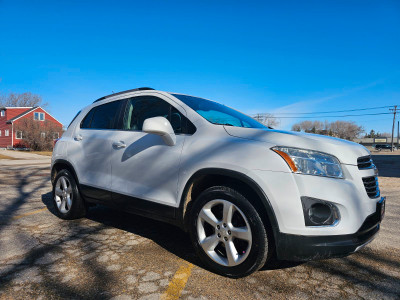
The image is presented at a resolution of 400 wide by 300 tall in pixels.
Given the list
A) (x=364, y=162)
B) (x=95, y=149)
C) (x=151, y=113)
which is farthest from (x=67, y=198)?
(x=364, y=162)

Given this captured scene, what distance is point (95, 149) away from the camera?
356 centimetres

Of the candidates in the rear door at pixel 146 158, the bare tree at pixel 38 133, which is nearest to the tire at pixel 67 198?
the rear door at pixel 146 158

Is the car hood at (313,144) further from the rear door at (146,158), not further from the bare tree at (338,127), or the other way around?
the bare tree at (338,127)

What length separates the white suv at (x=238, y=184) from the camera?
2.02m

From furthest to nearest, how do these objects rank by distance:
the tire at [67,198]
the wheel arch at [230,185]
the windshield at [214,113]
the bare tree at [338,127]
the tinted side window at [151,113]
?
1. the bare tree at [338,127]
2. the tire at [67,198]
3. the windshield at [214,113]
4. the tinted side window at [151,113]
5. the wheel arch at [230,185]

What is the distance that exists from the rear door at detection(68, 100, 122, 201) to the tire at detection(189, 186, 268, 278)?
56.7 inches

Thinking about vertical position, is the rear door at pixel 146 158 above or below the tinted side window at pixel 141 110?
below

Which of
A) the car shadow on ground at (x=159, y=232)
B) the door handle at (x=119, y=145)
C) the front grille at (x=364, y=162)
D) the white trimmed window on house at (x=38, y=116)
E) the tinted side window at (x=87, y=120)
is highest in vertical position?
the white trimmed window on house at (x=38, y=116)

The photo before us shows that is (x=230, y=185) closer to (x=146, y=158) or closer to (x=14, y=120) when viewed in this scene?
(x=146, y=158)

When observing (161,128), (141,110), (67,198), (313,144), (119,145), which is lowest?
(67,198)

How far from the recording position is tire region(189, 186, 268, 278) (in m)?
2.14

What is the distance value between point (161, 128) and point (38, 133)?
37.9 meters

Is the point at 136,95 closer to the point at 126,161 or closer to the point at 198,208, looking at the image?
the point at 126,161

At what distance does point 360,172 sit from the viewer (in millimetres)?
2168
